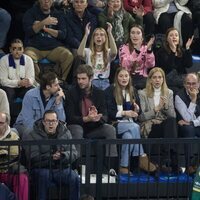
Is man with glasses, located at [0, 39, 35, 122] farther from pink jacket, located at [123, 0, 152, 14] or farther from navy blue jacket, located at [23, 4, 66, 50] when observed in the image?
pink jacket, located at [123, 0, 152, 14]

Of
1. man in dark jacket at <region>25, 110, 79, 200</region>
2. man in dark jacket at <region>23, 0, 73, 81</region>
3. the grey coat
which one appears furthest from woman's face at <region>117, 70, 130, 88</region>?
man in dark jacket at <region>25, 110, 79, 200</region>

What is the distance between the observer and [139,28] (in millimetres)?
12375

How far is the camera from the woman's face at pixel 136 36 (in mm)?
12373

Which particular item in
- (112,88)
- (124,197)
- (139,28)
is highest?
(139,28)

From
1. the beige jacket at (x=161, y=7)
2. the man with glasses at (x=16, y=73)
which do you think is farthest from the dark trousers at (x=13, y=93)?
the beige jacket at (x=161, y=7)

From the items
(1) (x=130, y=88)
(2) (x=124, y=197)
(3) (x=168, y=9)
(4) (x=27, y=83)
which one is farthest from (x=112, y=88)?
(3) (x=168, y=9)

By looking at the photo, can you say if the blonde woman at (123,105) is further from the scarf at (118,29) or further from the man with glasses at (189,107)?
the scarf at (118,29)

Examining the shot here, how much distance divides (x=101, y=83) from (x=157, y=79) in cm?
102

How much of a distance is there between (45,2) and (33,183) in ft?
13.6

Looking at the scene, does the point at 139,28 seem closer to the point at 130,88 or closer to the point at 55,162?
the point at 130,88

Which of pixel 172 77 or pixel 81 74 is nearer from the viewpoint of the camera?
pixel 81 74

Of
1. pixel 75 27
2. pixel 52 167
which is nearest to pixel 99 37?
pixel 75 27

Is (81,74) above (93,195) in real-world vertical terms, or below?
above

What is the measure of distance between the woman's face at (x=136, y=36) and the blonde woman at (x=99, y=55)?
356 millimetres
